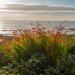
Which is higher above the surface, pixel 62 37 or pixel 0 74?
pixel 62 37

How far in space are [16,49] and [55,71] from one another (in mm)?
1258

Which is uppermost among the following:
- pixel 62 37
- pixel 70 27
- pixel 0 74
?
pixel 62 37

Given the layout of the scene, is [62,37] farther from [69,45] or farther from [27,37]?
[27,37]

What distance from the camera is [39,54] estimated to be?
7305 millimetres

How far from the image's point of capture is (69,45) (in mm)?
7727

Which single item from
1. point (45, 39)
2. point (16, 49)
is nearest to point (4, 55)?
point (16, 49)

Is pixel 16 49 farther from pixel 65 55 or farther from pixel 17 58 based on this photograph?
pixel 65 55

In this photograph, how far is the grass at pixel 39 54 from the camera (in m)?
6.80

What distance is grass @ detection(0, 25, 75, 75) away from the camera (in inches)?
268

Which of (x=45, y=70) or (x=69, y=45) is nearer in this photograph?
(x=45, y=70)

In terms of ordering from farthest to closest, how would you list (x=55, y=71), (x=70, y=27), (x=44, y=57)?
(x=70, y=27), (x=44, y=57), (x=55, y=71)

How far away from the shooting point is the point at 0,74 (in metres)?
7.16

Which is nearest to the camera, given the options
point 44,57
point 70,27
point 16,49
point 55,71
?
point 55,71

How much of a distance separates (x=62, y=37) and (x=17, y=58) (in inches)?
39.8
